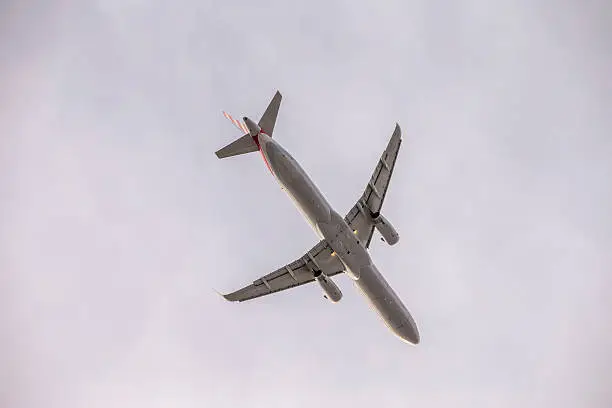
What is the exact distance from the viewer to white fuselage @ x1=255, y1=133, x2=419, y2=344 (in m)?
48.6

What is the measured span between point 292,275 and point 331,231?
29.5ft

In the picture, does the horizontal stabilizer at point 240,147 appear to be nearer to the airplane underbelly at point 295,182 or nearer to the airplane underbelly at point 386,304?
the airplane underbelly at point 295,182

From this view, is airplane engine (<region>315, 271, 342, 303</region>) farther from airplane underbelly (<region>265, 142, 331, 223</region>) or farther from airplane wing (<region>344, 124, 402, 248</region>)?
airplane underbelly (<region>265, 142, 331, 223</region>)

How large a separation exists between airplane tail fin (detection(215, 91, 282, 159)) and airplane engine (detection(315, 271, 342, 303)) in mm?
14140

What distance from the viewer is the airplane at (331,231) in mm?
49156

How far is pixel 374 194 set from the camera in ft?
184

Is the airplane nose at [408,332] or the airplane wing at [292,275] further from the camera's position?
the airplane wing at [292,275]

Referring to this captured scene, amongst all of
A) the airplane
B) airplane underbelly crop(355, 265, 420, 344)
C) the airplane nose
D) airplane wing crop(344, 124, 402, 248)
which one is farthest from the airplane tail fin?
the airplane nose

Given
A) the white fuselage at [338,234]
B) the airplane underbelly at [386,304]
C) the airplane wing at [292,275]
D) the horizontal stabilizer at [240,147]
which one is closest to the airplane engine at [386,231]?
the white fuselage at [338,234]

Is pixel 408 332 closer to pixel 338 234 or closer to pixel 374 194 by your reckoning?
pixel 338 234

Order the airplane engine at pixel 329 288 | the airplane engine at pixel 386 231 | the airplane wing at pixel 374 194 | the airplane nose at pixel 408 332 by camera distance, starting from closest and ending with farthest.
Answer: the airplane engine at pixel 386 231
the airplane wing at pixel 374 194
the airplane nose at pixel 408 332
the airplane engine at pixel 329 288

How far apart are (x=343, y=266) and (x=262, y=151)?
1369 centimetres

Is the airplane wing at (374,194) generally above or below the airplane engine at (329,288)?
above

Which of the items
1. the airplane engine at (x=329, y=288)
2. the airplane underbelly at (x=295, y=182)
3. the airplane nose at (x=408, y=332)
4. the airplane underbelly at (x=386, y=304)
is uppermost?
the airplane underbelly at (x=295, y=182)
